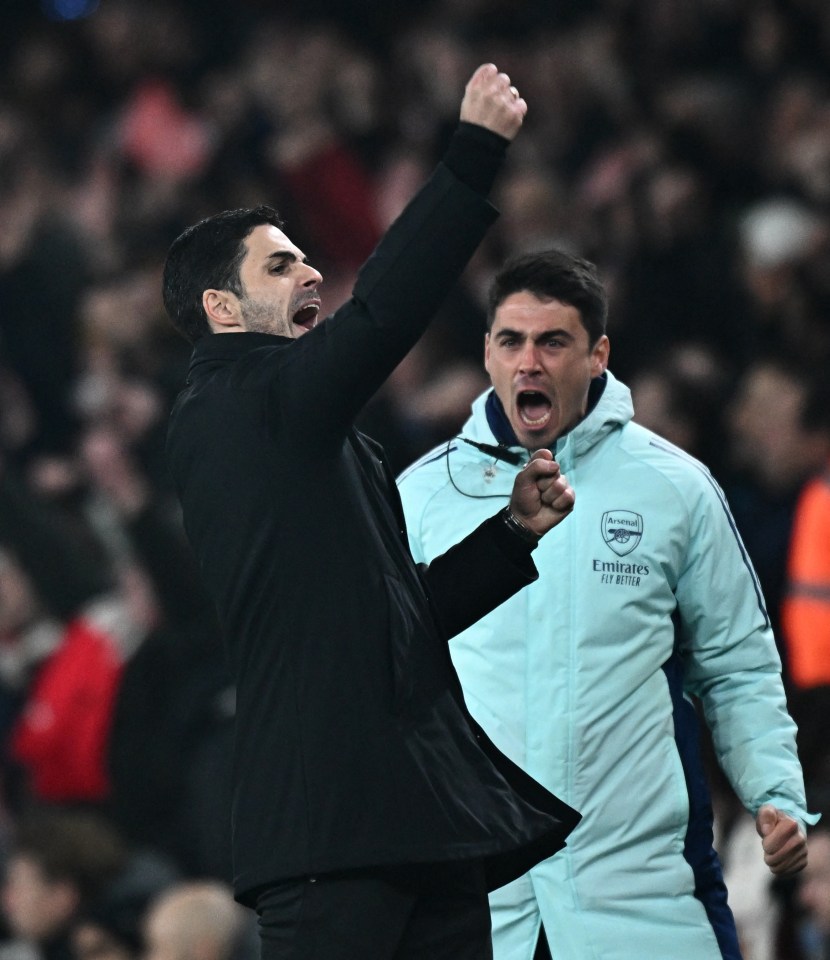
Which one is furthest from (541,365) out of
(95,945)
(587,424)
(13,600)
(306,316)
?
(13,600)

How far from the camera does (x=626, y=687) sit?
10.7ft

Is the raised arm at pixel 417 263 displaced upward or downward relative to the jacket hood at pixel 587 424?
upward

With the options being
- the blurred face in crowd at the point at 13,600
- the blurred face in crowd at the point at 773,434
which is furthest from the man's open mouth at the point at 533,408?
the blurred face in crowd at the point at 13,600

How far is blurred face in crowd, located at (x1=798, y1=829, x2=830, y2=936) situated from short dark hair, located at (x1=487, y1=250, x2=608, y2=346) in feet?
4.09

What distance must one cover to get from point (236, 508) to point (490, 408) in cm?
105

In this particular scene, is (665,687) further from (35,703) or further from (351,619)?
(35,703)

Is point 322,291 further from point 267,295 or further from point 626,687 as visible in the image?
point 267,295

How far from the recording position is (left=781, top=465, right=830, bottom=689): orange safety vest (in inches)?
191

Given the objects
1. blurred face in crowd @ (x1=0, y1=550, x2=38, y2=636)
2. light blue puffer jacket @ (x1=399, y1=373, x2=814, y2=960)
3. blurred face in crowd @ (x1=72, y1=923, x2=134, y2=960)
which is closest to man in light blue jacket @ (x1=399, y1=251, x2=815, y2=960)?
light blue puffer jacket @ (x1=399, y1=373, x2=814, y2=960)

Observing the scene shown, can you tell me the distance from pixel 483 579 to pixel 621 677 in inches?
19.7

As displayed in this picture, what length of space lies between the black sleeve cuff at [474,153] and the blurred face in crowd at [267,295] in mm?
407

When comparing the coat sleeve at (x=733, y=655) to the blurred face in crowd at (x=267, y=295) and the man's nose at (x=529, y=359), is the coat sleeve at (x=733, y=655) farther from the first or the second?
the blurred face in crowd at (x=267, y=295)

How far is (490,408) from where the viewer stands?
3.55 metres

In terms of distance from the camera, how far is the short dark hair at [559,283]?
352 centimetres
